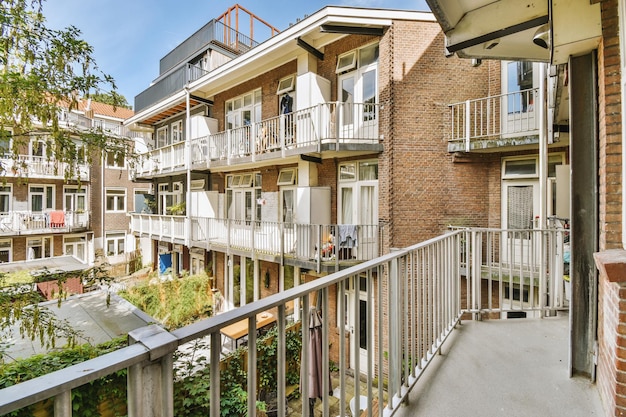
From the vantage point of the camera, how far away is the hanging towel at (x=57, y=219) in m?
17.0

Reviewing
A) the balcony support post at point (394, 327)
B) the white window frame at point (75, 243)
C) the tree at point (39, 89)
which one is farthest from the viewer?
the white window frame at point (75, 243)

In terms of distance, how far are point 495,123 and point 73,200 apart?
2281 centimetres

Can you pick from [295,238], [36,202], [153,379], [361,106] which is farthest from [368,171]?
[36,202]

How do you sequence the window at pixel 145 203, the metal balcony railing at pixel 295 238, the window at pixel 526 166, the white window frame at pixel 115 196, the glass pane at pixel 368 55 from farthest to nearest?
the white window frame at pixel 115 196, the window at pixel 145 203, the glass pane at pixel 368 55, the metal balcony railing at pixel 295 238, the window at pixel 526 166

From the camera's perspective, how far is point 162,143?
1630 centimetres

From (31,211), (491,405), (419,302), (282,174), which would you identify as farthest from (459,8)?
(31,211)

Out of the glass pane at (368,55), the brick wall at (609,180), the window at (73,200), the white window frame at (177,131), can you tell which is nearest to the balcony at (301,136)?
the glass pane at (368,55)

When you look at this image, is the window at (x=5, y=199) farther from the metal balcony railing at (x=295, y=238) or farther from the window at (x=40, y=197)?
the metal balcony railing at (x=295, y=238)

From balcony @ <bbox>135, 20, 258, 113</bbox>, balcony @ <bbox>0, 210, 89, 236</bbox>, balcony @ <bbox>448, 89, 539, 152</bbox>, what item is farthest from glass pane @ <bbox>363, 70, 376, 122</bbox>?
balcony @ <bbox>0, 210, 89, 236</bbox>

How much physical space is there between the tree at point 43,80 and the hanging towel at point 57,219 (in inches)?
669

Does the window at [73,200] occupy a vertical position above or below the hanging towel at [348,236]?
above

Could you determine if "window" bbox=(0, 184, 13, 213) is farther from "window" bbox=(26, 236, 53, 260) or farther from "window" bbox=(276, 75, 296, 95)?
"window" bbox=(276, 75, 296, 95)

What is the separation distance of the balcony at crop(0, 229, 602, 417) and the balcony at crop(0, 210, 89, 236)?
2067 centimetres

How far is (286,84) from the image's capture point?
32.9ft
